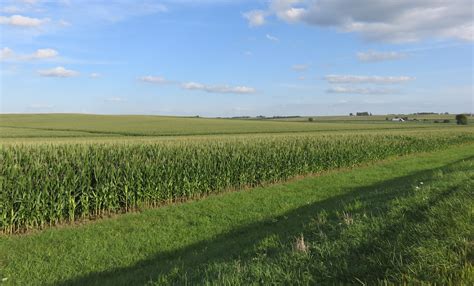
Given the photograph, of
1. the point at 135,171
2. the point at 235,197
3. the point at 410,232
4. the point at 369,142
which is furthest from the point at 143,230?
the point at 369,142

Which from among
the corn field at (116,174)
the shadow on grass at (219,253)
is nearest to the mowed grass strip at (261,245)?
the shadow on grass at (219,253)

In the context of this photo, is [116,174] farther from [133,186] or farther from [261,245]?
[261,245]

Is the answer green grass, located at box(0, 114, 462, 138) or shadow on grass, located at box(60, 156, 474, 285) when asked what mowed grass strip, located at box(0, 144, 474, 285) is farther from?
green grass, located at box(0, 114, 462, 138)

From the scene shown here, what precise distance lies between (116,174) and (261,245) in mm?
6655

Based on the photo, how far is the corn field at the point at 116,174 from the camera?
9.61m

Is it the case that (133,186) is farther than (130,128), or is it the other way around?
(130,128)

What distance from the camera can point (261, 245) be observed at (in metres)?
6.20

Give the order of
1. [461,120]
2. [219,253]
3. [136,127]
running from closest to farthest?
1. [219,253]
2. [136,127]
3. [461,120]

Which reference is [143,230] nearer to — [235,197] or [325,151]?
[235,197]

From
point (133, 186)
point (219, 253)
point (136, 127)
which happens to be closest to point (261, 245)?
point (219, 253)

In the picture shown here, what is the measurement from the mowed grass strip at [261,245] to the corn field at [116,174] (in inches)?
27.1

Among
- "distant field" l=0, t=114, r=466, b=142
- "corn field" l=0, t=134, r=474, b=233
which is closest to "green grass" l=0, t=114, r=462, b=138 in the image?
"distant field" l=0, t=114, r=466, b=142

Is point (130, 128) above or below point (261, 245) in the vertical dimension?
above

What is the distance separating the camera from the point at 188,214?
1137cm
